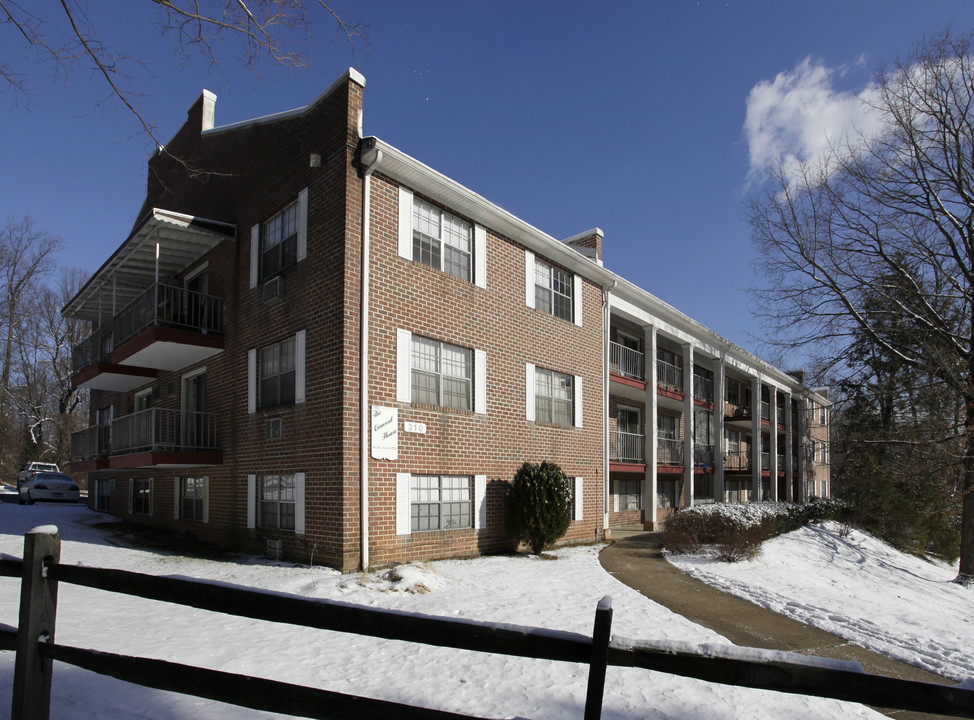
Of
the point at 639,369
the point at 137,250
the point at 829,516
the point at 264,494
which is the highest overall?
the point at 137,250

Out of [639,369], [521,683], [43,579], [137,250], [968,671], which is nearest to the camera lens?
[43,579]

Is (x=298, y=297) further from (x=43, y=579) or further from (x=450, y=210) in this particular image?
(x=43, y=579)

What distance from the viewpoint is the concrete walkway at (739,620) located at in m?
7.84

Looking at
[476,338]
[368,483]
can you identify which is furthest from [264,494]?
[476,338]

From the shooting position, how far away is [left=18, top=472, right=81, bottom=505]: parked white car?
2509cm

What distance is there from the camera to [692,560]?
1348 cm

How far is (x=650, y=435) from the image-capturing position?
21.0m

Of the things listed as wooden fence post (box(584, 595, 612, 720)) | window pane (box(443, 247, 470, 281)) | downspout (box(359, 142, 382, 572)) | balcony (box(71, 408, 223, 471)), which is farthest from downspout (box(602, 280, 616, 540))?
wooden fence post (box(584, 595, 612, 720))

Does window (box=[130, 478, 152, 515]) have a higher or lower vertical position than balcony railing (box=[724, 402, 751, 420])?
lower

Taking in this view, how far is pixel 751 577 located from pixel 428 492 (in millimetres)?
6420

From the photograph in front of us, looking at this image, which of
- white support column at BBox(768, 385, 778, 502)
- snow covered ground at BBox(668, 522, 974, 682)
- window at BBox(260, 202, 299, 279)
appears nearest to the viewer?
snow covered ground at BBox(668, 522, 974, 682)

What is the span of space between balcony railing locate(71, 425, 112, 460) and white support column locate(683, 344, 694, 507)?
19089mm

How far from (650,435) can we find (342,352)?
1290 centimetres

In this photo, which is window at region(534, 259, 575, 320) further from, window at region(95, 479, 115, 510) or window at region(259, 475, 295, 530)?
window at region(95, 479, 115, 510)
